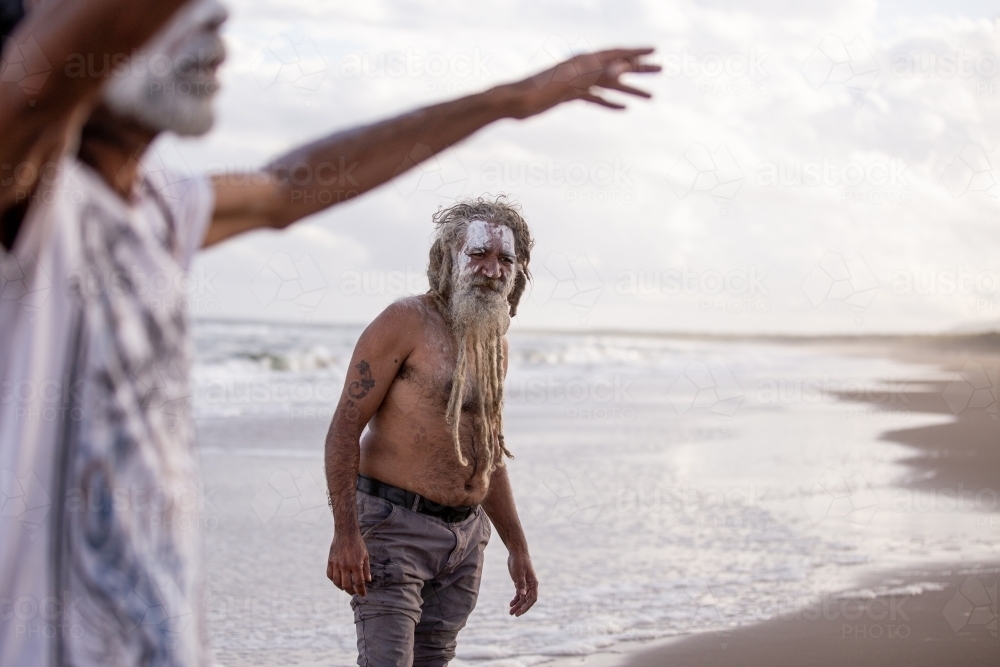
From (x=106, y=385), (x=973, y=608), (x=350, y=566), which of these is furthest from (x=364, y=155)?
(x=973, y=608)

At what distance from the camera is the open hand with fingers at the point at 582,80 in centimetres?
151

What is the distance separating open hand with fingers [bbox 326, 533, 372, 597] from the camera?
3.54 meters

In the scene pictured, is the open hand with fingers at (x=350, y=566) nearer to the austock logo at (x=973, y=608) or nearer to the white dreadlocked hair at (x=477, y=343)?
the white dreadlocked hair at (x=477, y=343)

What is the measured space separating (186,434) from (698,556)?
612cm

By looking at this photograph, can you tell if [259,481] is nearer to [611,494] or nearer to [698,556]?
[611,494]

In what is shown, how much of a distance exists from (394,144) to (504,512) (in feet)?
9.20

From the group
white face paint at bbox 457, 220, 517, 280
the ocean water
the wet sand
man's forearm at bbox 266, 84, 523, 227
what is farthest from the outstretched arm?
the wet sand

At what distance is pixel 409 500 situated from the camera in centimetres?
378

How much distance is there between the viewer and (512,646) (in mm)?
5379

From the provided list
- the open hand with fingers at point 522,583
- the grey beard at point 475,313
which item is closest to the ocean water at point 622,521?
the open hand with fingers at point 522,583

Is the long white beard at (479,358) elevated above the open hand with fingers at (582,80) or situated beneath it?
situated beneath

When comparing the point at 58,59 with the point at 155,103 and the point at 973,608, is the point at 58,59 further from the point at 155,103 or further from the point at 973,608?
the point at 973,608

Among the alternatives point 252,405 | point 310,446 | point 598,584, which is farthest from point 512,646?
point 252,405

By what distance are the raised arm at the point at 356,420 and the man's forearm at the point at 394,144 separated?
7.15 ft
